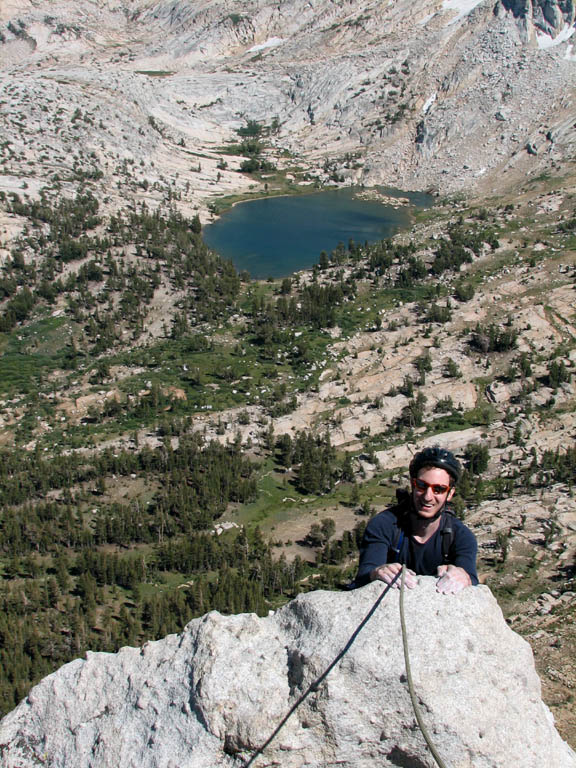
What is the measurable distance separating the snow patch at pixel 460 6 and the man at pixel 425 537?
134534 millimetres

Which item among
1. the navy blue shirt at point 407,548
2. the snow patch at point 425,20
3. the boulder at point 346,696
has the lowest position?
the boulder at point 346,696

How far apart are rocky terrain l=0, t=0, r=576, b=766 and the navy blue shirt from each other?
472 mm

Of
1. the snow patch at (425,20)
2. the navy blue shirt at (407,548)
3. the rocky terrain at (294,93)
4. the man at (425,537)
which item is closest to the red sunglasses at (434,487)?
the man at (425,537)

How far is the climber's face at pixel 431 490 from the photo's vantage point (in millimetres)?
5845

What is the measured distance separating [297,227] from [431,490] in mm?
77791

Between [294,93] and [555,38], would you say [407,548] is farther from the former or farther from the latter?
[294,93]

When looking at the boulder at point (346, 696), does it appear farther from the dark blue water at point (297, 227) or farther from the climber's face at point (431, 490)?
the dark blue water at point (297, 227)

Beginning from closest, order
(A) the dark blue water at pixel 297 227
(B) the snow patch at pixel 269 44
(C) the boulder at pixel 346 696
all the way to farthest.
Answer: (C) the boulder at pixel 346 696 < (A) the dark blue water at pixel 297 227 < (B) the snow patch at pixel 269 44

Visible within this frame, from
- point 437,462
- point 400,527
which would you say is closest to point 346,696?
point 400,527

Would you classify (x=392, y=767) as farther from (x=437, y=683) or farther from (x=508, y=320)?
(x=508, y=320)

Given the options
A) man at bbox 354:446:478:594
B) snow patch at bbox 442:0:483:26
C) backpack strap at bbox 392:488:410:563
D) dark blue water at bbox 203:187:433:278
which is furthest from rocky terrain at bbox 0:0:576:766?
dark blue water at bbox 203:187:433:278

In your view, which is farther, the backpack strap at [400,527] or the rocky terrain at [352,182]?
the rocky terrain at [352,182]

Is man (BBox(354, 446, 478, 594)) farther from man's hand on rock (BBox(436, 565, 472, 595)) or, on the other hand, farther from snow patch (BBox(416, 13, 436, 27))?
snow patch (BBox(416, 13, 436, 27))

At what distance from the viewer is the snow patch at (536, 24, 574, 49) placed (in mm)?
102519
